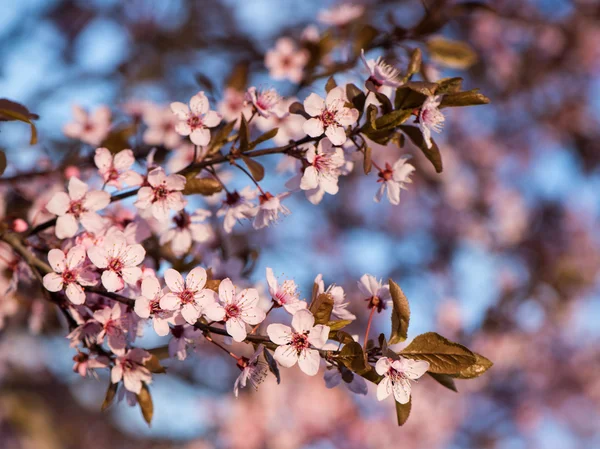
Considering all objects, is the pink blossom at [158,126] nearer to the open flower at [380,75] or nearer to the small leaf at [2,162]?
the small leaf at [2,162]

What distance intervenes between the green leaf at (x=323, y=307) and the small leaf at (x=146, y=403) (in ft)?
1.99

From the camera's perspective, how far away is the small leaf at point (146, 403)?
59.7 inches

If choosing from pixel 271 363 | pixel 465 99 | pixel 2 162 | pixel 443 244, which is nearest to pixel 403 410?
pixel 271 363

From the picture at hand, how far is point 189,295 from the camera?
1290mm

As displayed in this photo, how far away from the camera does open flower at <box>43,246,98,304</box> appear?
4.25ft

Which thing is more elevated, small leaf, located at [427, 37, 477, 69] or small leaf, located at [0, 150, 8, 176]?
small leaf, located at [0, 150, 8, 176]

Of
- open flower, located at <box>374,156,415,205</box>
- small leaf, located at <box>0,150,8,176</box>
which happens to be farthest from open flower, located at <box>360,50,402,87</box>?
small leaf, located at <box>0,150,8,176</box>

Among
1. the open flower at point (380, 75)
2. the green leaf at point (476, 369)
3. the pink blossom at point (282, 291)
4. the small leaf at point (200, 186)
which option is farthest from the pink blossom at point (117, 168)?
the green leaf at point (476, 369)

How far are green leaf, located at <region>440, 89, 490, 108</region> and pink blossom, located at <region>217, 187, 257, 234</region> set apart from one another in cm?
62

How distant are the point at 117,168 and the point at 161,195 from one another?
7.7 inches

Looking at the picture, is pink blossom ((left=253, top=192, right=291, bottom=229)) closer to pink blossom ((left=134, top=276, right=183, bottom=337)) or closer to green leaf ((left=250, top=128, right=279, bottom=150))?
green leaf ((left=250, top=128, right=279, bottom=150))

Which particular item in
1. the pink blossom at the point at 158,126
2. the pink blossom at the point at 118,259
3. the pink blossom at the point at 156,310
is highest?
the pink blossom at the point at 118,259

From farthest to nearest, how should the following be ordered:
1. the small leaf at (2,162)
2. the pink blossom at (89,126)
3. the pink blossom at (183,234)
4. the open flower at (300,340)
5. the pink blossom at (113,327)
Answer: the pink blossom at (89,126) → the pink blossom at (183,234) → the small leaf at (2,162) → the pink blossom at (113,327) → the open flower at (300,340)

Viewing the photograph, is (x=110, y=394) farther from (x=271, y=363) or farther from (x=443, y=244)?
(x=443, y=244)
